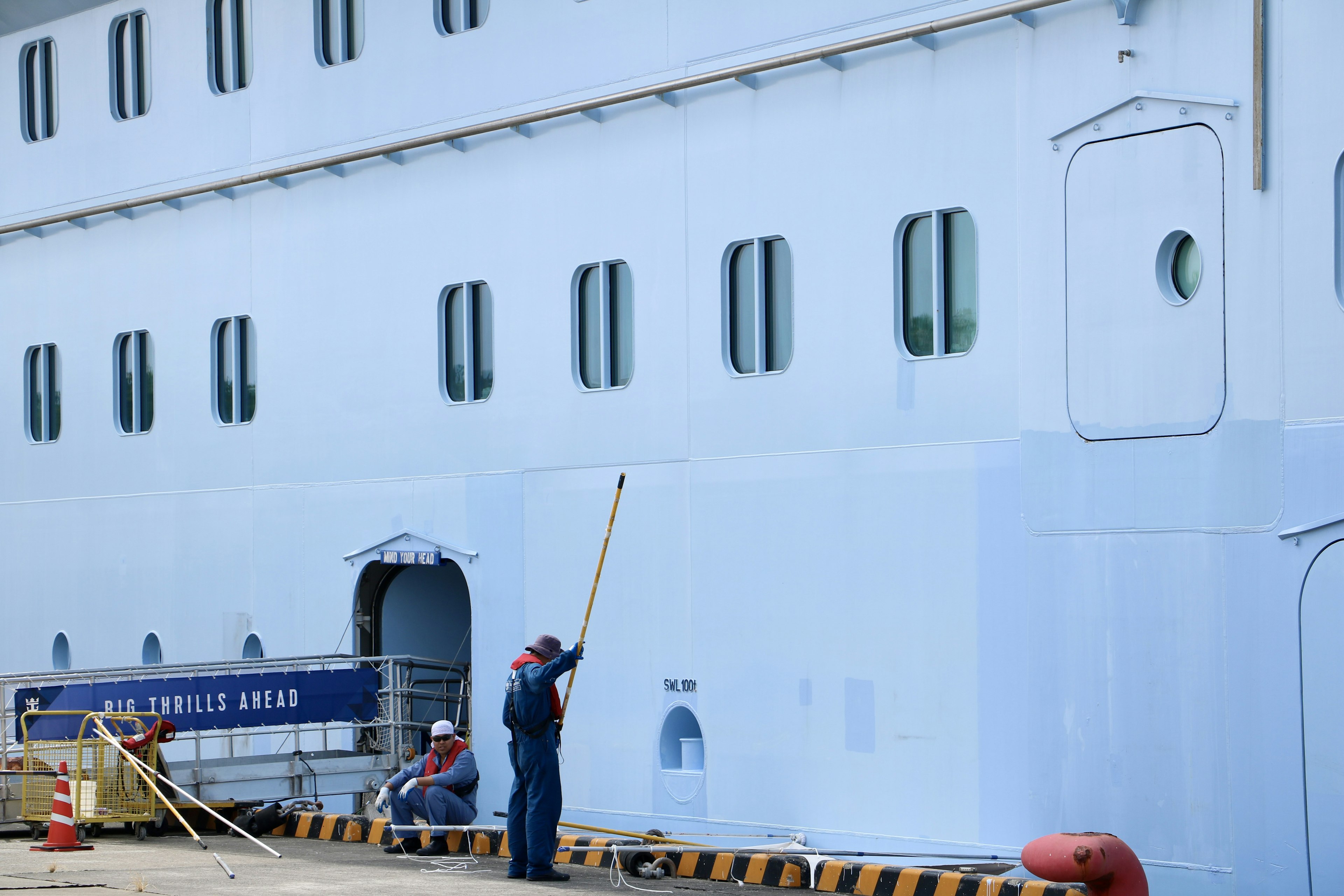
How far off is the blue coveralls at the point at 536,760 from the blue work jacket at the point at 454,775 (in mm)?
2037

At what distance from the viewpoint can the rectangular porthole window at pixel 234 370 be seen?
16.6 meters

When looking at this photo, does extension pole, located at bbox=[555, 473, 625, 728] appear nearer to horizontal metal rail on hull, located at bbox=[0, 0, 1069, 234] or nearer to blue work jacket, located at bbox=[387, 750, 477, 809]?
blue work jacket, located at bbox=[387, 750, 477, 809]

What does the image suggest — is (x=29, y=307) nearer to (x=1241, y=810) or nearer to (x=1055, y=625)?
(x=1055, y=625)

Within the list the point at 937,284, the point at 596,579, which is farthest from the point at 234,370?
the point at 937,284

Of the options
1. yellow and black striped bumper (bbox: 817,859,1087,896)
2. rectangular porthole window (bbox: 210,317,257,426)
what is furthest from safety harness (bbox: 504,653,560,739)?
rectangular porthole window (bbox: 210,317,257,426)

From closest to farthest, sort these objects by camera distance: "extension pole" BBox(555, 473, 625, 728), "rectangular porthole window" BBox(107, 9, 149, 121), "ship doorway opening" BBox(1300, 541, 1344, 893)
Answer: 1. "ship doorway opening" BBox(1300, 541, 1344, 893)
2. "extension pole" BBox(555, 473, 625, 728)
3. "rectangular porthole window" BBox(107, 9, 149, 121)

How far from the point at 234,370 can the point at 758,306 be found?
6504 mm

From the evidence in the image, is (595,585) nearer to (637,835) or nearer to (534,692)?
(534,692)

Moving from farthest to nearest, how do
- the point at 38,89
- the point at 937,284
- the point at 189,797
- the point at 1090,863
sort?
the point at 38,89 → the point at 189,797 → the point at 937,284 → the point at 1090,863

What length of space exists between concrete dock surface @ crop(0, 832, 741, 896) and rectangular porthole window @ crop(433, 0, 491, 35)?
7.23 m

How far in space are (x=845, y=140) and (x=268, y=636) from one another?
782cm

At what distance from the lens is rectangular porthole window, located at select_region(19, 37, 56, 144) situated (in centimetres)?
1872

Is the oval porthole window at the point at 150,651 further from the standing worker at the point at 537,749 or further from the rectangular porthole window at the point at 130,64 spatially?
the standing worker at the point at 537,749

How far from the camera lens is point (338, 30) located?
1588 centimetres
